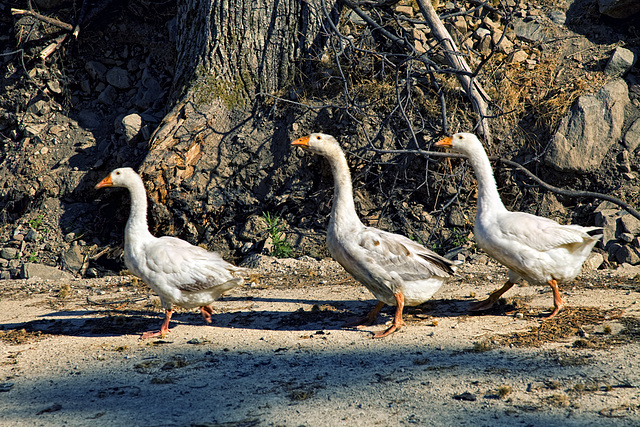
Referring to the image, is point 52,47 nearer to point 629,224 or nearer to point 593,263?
point 593,263

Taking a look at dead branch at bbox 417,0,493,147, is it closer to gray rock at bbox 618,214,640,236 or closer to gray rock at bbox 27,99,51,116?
gray rock at bbox 618,214,640,236

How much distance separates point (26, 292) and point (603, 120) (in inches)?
327

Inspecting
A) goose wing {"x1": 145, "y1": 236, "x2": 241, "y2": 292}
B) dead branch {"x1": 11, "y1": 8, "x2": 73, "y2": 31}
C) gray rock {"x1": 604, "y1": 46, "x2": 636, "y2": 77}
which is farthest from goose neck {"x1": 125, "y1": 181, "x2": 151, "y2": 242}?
gray rock {"x1": 604, "y1": 46, "x2": 636, "y2": 77}

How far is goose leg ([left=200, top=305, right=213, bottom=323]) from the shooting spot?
5.45 m

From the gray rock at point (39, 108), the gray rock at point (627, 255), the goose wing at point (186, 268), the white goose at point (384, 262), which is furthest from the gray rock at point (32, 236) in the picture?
the gray rock at point (627, 255)

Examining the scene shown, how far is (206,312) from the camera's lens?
550 centimetres

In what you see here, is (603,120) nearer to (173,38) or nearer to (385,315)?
(385,315)

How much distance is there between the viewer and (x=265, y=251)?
780 cm

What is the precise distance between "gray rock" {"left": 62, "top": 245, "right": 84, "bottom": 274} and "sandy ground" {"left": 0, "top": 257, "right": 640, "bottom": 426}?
1.61m

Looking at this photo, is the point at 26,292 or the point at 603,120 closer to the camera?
the point at 26,292

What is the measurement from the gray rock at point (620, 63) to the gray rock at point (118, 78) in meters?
8.22

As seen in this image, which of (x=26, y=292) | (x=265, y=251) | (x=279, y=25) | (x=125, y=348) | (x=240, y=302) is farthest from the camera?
(x=279, y=25)

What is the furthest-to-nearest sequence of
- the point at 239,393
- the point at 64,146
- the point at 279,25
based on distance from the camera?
the point at 64,146, the point at 279,25, the point at 239,393

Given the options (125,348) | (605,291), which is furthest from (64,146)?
(605,291)
